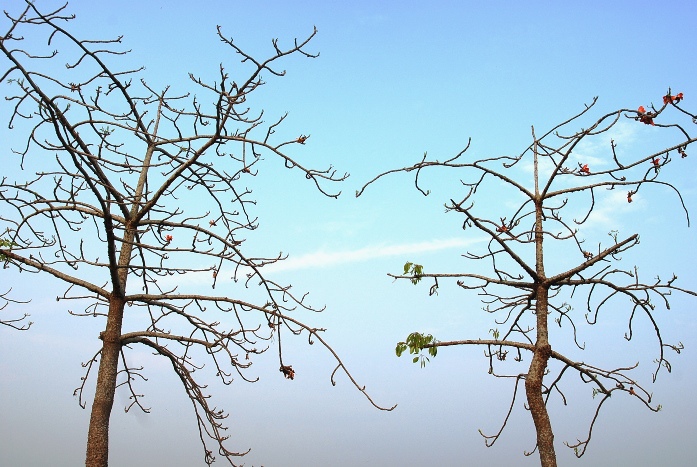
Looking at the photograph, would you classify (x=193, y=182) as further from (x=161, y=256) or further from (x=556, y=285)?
(x=556, y=285)

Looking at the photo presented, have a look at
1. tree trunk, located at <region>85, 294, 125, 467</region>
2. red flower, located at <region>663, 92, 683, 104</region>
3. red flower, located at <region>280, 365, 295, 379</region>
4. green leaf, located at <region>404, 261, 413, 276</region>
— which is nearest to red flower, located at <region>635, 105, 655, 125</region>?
red flower, located at <region>663, 92, 683, 104</region>

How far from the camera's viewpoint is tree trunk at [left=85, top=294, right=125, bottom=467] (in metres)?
6.47

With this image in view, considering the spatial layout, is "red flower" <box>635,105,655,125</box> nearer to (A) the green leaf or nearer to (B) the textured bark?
(A) the green leaf

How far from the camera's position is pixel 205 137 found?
6945mm

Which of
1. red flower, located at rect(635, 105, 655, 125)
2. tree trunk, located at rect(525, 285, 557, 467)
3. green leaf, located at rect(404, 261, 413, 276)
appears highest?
red flower, located at rect(635, 105, 655, 125)

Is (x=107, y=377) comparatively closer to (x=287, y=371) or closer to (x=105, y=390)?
(x=105, y=390)

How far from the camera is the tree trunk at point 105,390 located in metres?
6.47

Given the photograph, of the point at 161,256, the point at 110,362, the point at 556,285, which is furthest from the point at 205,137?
the point at 556,285

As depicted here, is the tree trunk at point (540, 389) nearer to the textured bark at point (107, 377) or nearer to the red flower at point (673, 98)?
the red flower at point (673, 98)

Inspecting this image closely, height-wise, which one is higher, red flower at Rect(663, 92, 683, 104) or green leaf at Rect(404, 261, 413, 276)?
red flower at Rect(663, 92, 683, 104)

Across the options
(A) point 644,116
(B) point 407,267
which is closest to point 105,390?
(B) point 407,267

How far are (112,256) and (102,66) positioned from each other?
6.46ft

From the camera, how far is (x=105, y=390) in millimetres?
6668

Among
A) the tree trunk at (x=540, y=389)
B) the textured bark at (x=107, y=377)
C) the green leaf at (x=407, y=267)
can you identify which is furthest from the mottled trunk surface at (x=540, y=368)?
the textured bark at (x=107, y=377)
